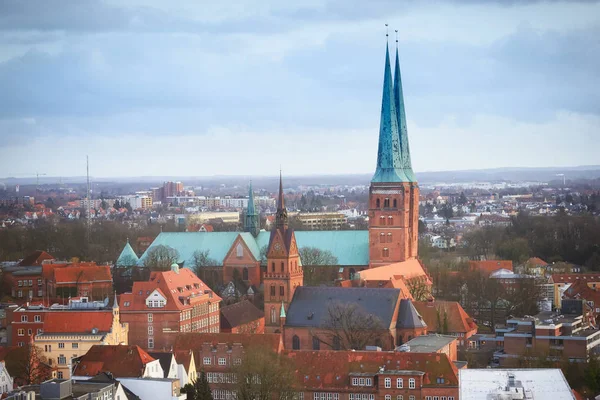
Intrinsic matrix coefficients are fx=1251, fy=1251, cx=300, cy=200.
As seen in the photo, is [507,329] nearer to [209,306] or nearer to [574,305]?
[574,305]

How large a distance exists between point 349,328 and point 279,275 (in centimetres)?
1067

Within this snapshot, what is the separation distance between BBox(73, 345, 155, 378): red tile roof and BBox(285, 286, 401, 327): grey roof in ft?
65.3

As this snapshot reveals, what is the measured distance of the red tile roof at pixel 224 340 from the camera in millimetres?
76500

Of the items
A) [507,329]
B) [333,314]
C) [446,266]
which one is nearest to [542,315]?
[507,329]

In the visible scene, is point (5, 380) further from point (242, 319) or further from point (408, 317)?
point (408, 317)

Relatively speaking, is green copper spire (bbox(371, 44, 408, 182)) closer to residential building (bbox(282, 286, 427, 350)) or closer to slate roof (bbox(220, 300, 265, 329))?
slate roof (bbox(220, 300, 265, 329))

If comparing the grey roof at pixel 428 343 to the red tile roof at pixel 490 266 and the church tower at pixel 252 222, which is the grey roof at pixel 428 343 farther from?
the church tower at pixel 252 222

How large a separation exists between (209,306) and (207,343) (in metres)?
16.4

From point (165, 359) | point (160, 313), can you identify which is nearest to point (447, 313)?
point (160, 313)

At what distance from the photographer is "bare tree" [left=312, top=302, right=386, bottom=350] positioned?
275 ft

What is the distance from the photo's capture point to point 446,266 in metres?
131

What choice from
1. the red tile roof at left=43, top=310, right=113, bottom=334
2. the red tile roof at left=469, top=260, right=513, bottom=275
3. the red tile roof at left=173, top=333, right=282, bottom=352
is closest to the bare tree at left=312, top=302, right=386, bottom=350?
the red tile roof at left=173, top=333, right=282, bottom=352

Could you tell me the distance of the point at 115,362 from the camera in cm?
6925

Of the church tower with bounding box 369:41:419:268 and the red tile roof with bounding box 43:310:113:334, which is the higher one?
the church tower with bounding box 369:41:419:268
